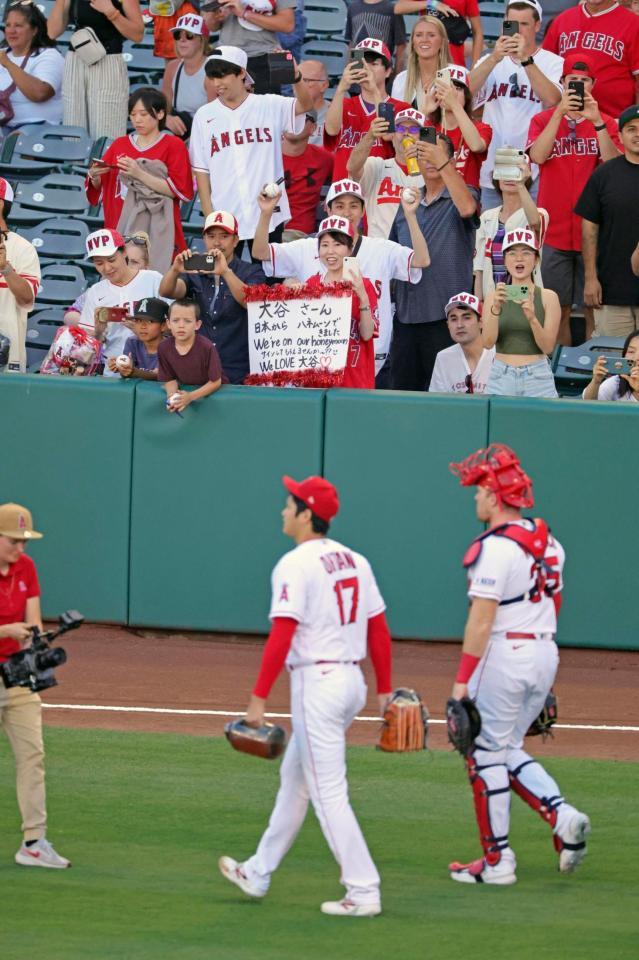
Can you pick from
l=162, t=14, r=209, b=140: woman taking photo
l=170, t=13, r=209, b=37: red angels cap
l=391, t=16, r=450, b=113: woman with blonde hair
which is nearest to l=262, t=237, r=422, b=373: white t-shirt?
l=391, t=16, r=450, b=113: woman with blonde hair

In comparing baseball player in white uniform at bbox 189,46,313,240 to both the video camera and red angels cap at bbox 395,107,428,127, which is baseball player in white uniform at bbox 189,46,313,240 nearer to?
red angels cap at bbox 395,107,428,127

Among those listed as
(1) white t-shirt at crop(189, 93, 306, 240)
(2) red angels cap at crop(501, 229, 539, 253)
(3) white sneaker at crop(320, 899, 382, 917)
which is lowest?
(3) white sneaker at crop(320, 899, 382, 917)

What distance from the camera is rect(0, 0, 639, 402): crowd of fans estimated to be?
1188 centimetres

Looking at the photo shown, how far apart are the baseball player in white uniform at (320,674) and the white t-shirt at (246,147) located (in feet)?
22.5

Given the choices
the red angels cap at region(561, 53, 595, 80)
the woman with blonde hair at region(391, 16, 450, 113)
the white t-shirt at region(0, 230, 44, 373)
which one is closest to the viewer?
the white t-shirt at region(0, 230, 44, 373)

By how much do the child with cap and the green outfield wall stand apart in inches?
6.2

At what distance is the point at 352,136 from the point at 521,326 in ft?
10.6

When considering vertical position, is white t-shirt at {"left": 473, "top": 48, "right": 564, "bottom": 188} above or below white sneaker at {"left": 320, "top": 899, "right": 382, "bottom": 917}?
above

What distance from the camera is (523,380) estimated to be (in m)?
11.8

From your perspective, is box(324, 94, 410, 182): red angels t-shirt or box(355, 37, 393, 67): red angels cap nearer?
box(355, 37, 393, 67): red angels cap

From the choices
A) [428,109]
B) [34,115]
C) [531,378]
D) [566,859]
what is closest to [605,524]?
[531,378]

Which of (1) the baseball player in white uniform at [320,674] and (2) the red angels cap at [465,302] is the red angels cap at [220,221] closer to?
(2) the red angels cap at [465,302]

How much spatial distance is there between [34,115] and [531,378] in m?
7.65


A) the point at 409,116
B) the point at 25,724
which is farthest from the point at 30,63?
the point at 25,724
